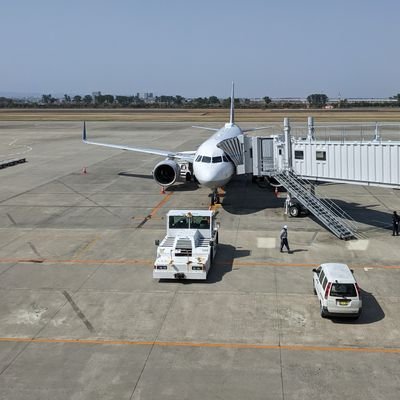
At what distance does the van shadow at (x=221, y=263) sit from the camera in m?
20.9

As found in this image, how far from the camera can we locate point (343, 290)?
16750 mm

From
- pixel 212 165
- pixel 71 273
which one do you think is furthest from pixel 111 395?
pixel 212 165

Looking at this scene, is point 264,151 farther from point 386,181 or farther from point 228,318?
point 228,318

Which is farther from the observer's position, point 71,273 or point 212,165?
point 212,165

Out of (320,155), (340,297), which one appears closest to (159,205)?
(320,155)

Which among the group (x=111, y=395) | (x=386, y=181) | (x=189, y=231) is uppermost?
(x=386, y=181)

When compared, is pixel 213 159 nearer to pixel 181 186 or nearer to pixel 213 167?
pixel 213 167

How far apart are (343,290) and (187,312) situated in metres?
5.67

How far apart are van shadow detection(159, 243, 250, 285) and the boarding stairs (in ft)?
19.6

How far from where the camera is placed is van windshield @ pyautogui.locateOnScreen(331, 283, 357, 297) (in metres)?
16.6

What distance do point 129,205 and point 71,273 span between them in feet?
45.4

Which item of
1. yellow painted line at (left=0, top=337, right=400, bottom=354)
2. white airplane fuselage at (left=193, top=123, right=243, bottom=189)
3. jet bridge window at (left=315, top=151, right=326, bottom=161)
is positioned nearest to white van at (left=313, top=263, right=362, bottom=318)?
yellow painted line at (left=0, top=337, right=400, bottom=354)

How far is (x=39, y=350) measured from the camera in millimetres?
15312

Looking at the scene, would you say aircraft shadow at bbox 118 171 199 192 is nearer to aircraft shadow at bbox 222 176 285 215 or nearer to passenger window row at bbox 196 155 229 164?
aircraft shadow at bbox 222 176 285 215
